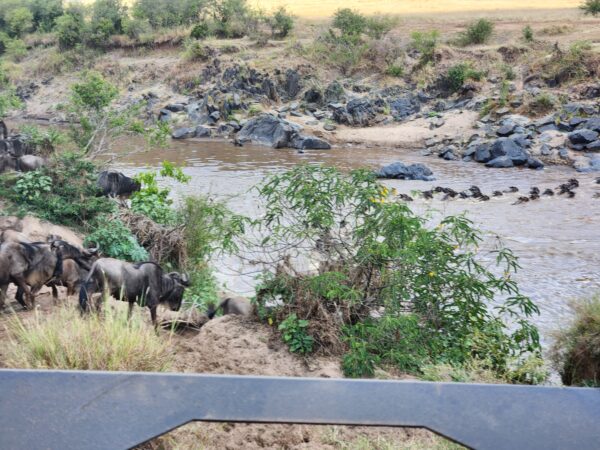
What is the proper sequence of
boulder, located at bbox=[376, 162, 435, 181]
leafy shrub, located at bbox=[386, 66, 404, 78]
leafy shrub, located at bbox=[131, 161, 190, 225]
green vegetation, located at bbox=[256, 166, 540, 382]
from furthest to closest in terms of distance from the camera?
leafy shrub, located at bbox=[386, 66, 404, 78] < boulder, located at bbox=[376, 162, 435, 181] < leafy shrub, located at bbox=[131, 161, 190, 225] < green vegetation, located at bbox=[256, 166, 540, 382]

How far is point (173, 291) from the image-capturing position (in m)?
7.12

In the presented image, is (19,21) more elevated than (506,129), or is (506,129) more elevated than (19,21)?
(19,21)

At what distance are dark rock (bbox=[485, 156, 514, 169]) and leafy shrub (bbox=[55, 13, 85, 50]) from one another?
114 ft

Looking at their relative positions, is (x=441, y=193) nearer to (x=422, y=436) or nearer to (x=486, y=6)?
(x=422, y=436)

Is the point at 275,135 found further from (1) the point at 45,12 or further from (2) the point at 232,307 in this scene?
(1) the point at 45,12

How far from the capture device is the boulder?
19.3 meters

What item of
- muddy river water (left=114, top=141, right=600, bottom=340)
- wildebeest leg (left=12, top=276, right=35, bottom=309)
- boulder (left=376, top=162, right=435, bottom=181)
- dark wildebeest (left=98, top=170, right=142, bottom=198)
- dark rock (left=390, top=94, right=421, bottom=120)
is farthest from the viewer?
dark rock (left=390, top=94, right=421, bottom=120)

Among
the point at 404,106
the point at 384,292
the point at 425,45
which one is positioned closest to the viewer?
the point at 384,292

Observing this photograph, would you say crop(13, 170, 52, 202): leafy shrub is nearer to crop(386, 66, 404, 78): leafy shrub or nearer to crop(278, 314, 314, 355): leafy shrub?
crop(278, 314, 314, 355): leafy shrub

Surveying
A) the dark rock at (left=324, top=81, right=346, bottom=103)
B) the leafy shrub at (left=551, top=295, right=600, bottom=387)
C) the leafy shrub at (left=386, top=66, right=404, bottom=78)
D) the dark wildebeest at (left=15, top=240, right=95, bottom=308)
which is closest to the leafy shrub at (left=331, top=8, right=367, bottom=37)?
the leafy shrub at (left=386, top=66, right=404, bottom=78)

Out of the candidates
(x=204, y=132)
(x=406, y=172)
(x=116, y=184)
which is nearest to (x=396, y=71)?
(x=204, y=132)

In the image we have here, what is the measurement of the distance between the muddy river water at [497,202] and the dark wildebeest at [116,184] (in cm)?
105

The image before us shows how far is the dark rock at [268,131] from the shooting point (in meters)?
26.4

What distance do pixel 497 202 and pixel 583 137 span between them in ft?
26.2
